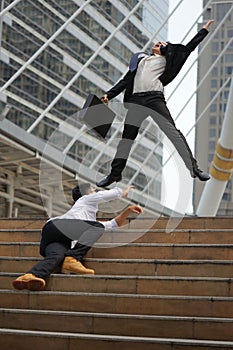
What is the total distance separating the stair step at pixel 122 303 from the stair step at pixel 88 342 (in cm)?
51

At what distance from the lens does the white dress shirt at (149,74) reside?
9.18 m

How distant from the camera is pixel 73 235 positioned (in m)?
8.77

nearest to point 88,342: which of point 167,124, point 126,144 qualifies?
point 126,144

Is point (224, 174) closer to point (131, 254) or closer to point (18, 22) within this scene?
point (131, 254)

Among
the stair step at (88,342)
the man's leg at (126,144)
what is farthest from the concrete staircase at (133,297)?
the man's leg at (126,144)

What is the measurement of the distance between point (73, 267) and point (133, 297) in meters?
0.87

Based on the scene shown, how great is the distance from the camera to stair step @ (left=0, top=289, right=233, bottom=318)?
7.57m

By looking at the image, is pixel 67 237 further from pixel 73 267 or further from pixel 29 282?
pixel 29 282

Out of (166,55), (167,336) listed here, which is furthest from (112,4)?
(167,336)

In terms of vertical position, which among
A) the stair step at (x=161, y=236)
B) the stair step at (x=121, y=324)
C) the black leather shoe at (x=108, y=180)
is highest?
the black leather shoe at (x=108, y=180)

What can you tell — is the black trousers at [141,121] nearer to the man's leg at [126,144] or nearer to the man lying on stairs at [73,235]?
the man's leg at [126,144]

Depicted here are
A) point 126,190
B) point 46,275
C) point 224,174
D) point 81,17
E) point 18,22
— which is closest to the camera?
point 46,275

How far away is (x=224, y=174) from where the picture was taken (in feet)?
55.4

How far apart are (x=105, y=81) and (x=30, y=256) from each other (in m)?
31.3
